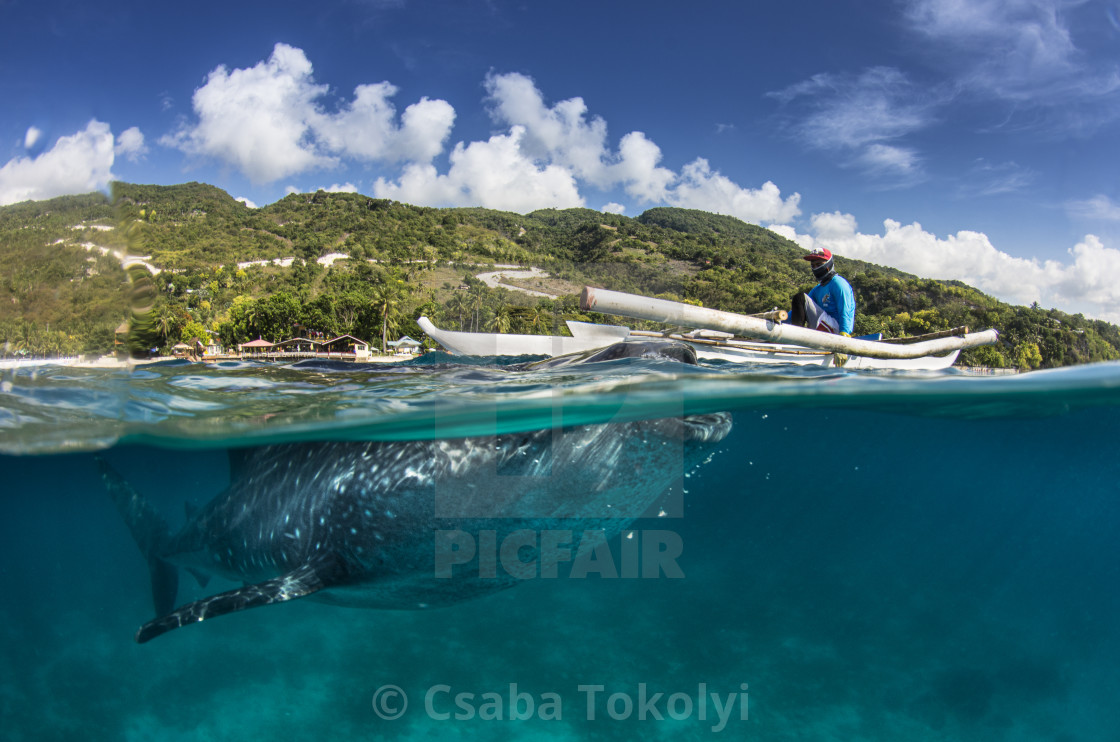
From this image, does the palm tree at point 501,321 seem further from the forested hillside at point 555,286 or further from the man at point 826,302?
the man at point 826,302

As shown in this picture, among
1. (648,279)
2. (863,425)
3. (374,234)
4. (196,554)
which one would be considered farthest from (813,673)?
(374,234)

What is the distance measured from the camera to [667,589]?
1246cm

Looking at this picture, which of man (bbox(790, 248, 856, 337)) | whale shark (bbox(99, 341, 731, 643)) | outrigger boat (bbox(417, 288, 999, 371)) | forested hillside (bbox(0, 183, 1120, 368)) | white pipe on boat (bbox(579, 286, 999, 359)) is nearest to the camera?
whale shark (bbox(99, 341, 731, 643))

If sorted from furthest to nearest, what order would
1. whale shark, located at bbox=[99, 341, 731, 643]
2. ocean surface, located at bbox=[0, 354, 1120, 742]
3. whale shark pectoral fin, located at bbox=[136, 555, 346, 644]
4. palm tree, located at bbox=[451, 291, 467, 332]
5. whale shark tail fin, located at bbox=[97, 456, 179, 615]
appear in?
palm tree, located at bbox=[451, 291, 467, 332] < ocean surface, located at bbox=[0, 354, 1120, 742] < whale shark tail fin, located at bbox=[97, 456, 179, 615] < whale shark, located at bbox=[99, 341, 731, 643] < whale shark pectoral fin, located at bbox=[136, 555, 346, 644]

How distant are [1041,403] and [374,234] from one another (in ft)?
378

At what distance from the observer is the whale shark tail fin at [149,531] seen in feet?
15.7

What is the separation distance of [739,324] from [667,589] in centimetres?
964

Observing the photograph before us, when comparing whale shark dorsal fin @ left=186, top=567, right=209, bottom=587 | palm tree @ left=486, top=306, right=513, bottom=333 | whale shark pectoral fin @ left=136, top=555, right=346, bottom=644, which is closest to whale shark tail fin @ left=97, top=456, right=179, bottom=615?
whale shark dorsal fin @ left=186, top=567, right=209, bottom=587

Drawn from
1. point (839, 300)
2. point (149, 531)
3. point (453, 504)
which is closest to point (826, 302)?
point (839, 300)

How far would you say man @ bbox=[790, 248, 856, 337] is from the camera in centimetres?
679

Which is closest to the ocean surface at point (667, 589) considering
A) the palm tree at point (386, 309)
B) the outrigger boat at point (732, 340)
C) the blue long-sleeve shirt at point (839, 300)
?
the outrigger boat at point (732, 340)

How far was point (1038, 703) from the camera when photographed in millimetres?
8328

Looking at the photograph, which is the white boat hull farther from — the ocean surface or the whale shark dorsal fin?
the whale shark dorsal fin

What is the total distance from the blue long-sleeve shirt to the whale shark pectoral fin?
6.50m
